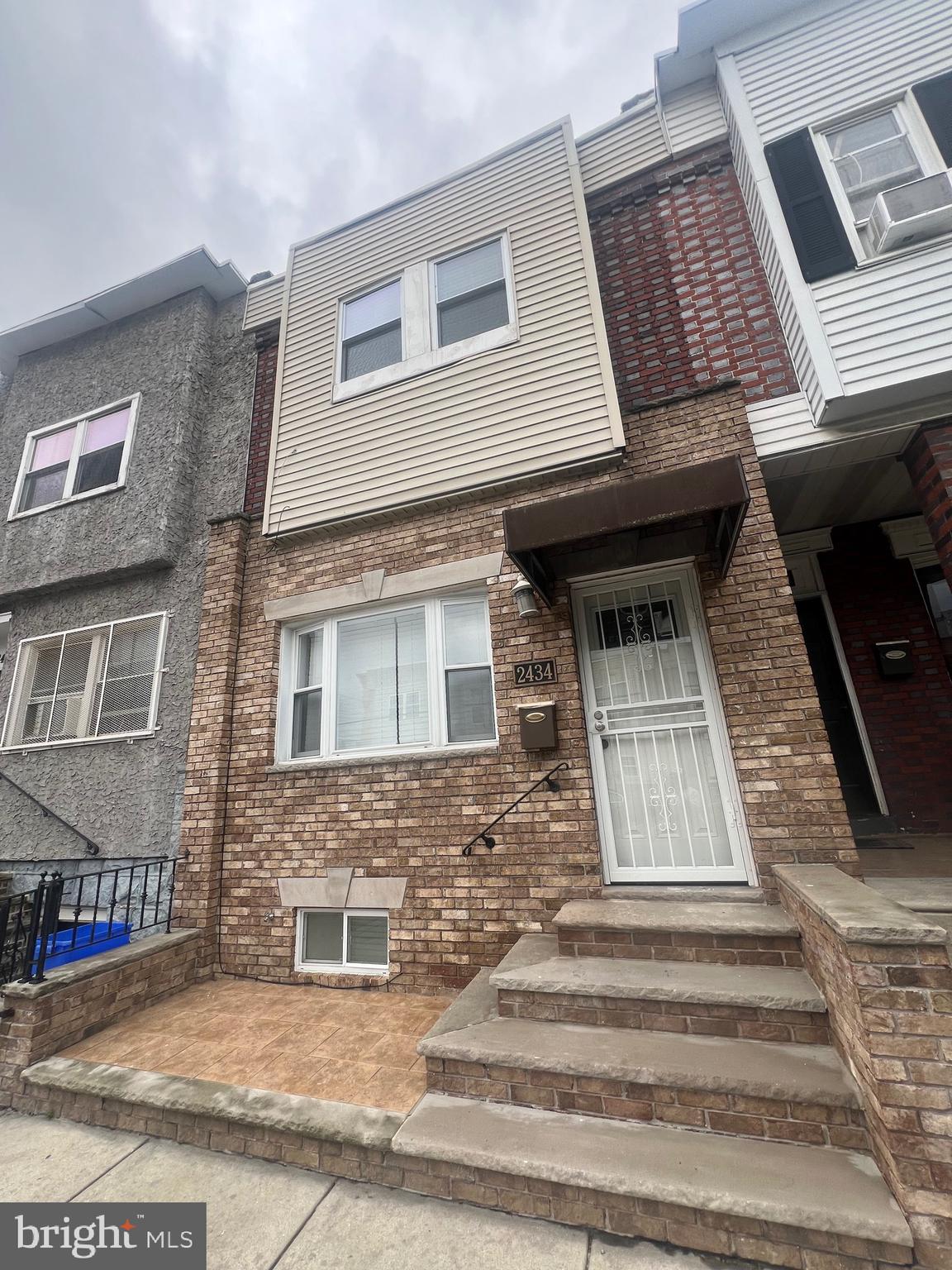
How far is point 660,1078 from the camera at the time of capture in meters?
2.17

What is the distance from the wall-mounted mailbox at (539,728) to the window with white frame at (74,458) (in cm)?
550

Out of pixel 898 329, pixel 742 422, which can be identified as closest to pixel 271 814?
pixel 742 422

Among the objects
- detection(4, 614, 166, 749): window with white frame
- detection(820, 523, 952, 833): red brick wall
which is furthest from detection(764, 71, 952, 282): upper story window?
detection(4, 614, 166, 749): window with white frame

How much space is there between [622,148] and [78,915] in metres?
8.37

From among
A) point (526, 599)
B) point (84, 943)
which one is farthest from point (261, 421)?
point (84, 943)

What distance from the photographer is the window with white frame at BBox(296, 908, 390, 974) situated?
411 centimetres

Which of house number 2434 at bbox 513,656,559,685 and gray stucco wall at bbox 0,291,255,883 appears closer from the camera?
house number 2434 at bbox 513,656,559,685

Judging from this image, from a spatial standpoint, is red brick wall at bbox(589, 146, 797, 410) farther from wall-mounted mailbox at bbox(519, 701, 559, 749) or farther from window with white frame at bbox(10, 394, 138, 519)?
window with white frame at bbox(10, 394, 138, 519)

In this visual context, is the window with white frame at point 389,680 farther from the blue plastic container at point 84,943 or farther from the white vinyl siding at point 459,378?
the blue plastic container at point 84,943

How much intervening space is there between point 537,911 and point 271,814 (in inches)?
93.3

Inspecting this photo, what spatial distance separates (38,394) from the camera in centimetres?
724

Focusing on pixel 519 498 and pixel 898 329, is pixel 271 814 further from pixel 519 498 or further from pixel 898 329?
pixel 898 329

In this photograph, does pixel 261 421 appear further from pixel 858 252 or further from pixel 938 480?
pixel 938 480

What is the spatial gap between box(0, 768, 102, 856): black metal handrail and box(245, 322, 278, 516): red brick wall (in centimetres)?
346
